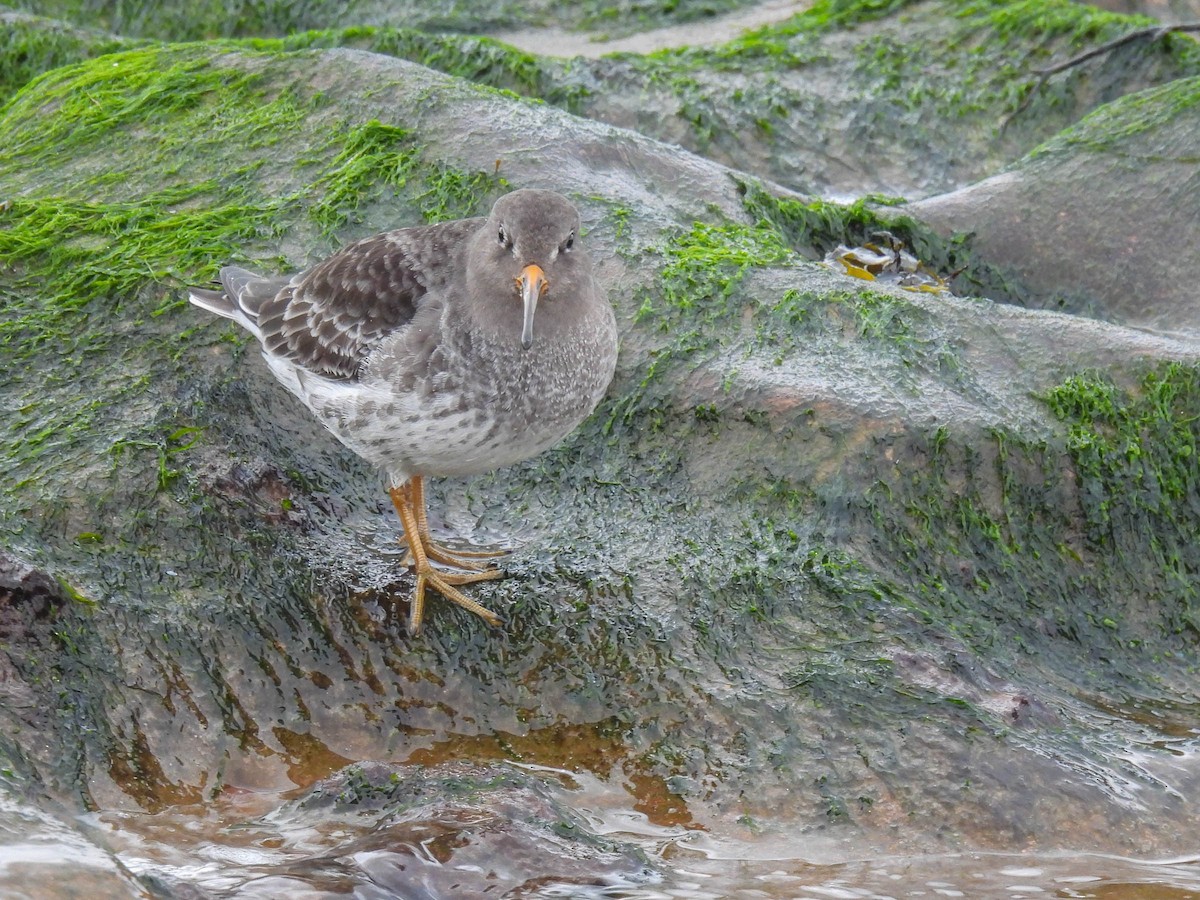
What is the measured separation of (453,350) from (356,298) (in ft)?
2.02

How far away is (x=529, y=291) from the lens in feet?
17.5

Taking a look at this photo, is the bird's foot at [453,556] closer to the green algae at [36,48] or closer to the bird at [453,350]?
the bird at [453,350]

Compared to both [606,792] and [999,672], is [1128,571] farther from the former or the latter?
[606,792]

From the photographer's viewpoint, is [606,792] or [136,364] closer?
[606,792]

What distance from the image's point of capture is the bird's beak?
530cm

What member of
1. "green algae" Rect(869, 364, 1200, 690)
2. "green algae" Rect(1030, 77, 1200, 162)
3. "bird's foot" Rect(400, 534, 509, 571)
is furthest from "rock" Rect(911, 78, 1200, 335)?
"bird's foot" Rect(400, 534, 509, 571)

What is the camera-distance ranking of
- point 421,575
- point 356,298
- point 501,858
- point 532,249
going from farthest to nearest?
1. point 356,298
2. point 421,575
3. point 532,249
4. point 501,858

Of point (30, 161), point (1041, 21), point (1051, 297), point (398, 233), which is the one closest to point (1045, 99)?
point (1041, 21)

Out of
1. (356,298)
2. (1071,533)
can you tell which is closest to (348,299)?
(356,298)

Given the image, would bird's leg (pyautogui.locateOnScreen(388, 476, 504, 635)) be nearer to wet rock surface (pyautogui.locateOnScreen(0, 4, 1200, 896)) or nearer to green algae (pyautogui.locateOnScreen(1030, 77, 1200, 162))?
wet rock surface (pyautogui.locateOnScreen(0, 4, 1200, 896))

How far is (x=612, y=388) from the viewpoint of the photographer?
6453mm

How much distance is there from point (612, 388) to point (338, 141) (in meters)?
2.39

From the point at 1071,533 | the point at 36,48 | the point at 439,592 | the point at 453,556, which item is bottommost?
the point at 439,592

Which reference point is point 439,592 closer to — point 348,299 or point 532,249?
point 348,299
